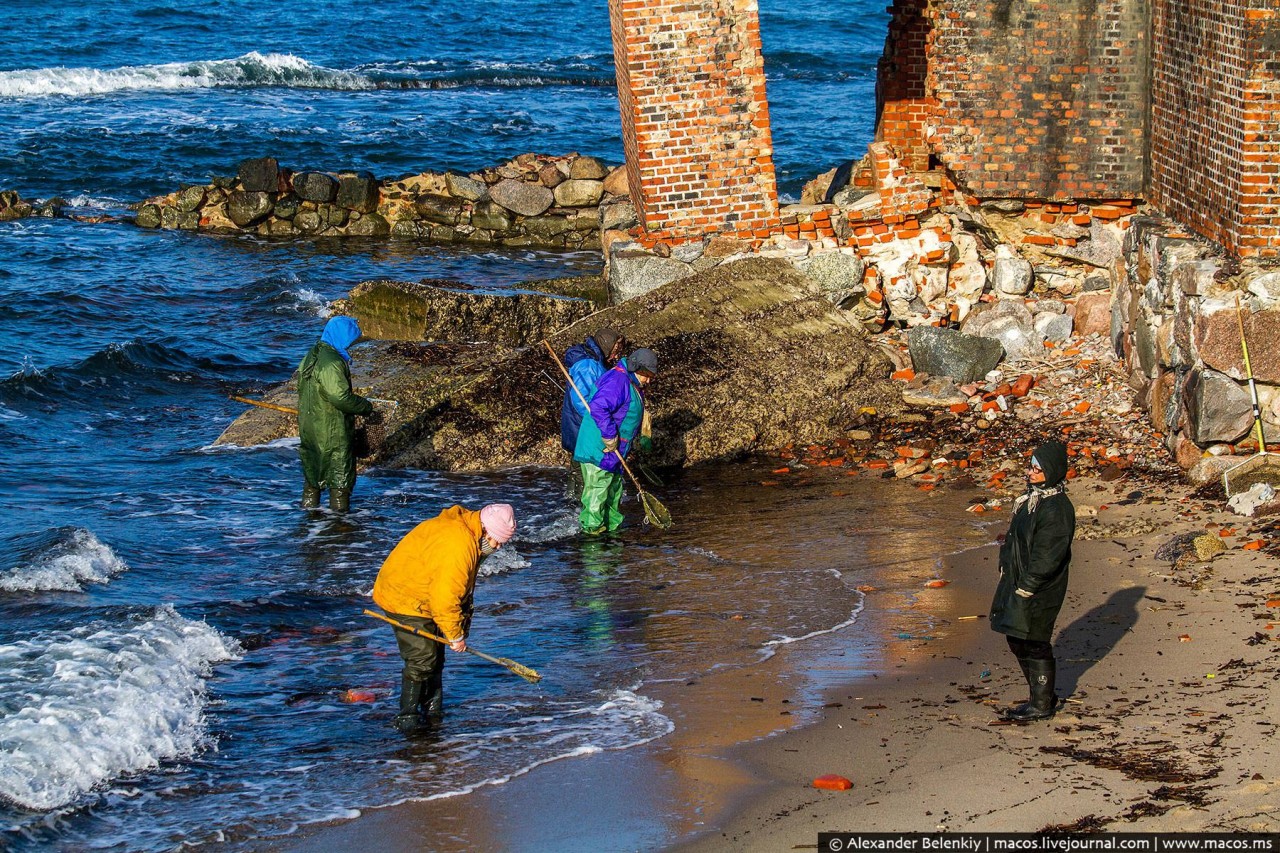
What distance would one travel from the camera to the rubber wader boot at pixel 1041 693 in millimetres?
6703

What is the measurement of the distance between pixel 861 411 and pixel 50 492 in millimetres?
6955

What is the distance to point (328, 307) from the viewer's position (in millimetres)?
18094

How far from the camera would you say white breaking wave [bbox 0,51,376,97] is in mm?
34500

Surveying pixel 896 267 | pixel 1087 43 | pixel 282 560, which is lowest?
pixel 282 560

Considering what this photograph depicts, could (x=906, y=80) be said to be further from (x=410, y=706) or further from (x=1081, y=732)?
(x=410, y=706)

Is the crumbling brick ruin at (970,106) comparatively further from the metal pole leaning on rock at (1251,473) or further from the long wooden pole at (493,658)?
the long wooden pole at (493,658)

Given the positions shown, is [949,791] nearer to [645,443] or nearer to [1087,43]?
[645,443]

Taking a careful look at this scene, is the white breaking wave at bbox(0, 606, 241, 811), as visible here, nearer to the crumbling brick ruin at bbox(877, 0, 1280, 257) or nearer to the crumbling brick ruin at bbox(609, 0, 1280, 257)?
the crumbling brick ruin at bbox(609, 0, 1280, 257)

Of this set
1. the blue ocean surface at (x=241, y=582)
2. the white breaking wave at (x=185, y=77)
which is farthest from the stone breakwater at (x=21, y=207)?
the white breaking wave at (x=185, y=77)

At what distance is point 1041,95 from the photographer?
12.8 m

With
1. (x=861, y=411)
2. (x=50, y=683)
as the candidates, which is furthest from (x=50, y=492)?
(x=861, y=411)

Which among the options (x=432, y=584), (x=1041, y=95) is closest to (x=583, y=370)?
(x=432, y=584)

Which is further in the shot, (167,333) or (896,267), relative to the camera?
(167,333)

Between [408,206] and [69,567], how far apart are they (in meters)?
14.4
